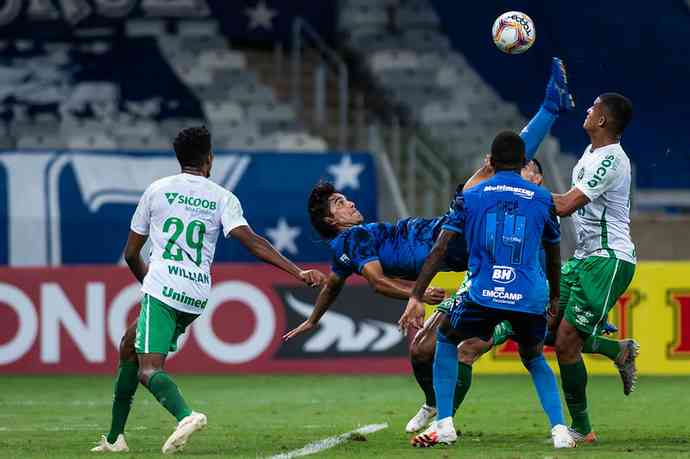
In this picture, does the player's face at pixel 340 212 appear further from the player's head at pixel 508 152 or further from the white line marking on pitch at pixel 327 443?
the player's head at pixel 508 152

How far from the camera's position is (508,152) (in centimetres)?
854

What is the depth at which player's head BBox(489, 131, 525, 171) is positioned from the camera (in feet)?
28.0

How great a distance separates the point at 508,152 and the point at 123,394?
2.67 meters

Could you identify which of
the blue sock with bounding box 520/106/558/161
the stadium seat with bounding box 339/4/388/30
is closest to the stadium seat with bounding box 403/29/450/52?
the stadium seat with bounding box 339/4/388/30

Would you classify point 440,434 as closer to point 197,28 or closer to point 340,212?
point 340,212

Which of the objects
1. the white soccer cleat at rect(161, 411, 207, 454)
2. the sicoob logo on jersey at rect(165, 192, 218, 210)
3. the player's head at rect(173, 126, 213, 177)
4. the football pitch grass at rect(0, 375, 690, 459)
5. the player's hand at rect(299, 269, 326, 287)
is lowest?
the football pitch grass at rect(0, 375, 690, 459)

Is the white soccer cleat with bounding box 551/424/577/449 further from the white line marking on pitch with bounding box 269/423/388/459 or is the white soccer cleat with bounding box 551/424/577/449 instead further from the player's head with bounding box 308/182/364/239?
the player's head with bounding box 308/182/364/239

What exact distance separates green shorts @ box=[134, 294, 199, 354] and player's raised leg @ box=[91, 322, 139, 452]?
18 centimetres

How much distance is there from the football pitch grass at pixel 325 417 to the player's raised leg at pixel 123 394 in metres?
0.13

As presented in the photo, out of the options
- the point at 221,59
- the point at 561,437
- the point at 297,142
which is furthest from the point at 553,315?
the point at 221,59

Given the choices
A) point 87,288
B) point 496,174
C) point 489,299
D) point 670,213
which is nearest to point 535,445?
point 489,299

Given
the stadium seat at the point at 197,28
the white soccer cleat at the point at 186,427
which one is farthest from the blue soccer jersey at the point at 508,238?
the stadium seat at the point at 197,28

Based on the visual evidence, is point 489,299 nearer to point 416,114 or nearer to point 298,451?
point 298,451

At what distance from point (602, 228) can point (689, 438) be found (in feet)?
4.71
